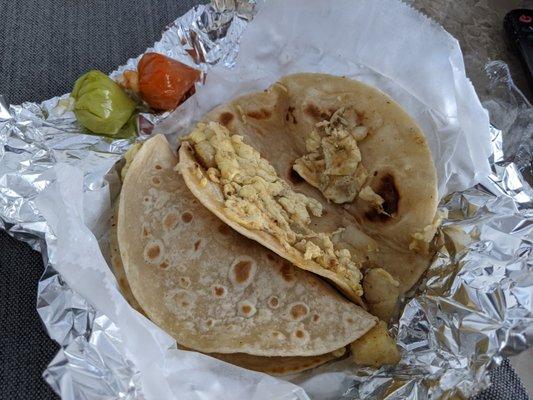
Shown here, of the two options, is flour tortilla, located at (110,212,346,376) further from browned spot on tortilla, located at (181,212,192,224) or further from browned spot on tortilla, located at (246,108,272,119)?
browned spot on tortilla, located at (246,108,272,119)

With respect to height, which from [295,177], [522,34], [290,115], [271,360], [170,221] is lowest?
[271,360]

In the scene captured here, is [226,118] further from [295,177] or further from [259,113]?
[295,177]

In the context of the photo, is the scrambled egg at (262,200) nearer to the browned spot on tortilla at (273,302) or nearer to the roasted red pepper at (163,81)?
the browned spot on tortilla at (273,302)

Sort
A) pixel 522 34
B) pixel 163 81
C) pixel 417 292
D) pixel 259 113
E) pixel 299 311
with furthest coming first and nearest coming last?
pixel 522 34 → pixel 163 81 → pixel 259 113 → pixel 417 292 → pixel 299 311

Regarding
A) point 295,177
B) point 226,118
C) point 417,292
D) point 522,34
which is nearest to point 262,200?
point 295,177

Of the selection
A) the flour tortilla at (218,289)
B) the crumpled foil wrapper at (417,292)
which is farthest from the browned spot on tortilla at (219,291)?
the crumpled foil wrapper at (417,292)

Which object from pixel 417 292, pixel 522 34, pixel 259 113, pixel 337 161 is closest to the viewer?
pixel 417 292

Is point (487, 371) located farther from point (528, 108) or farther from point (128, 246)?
point (528, 108)
